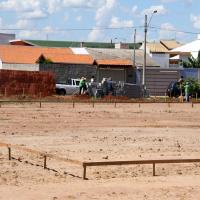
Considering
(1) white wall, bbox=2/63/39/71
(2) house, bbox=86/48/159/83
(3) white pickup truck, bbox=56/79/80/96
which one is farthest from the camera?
(2) house, bbox=86/48/159/83

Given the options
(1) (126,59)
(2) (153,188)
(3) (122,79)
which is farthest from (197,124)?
(1) (126,59)

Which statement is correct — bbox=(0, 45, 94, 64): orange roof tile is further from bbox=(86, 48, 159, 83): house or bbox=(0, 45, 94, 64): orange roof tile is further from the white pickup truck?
the white pickup truck

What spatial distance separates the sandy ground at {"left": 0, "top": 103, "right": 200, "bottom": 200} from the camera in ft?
39.8

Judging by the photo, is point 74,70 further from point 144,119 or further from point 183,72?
point 144,119

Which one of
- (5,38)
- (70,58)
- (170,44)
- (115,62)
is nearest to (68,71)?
(70,58)

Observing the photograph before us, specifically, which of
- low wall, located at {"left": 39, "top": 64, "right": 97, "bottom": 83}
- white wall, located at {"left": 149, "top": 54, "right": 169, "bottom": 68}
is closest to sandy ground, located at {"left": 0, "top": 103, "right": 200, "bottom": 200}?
low wall, located at {"left": 39, "top": 64, "right": 97, "bottom": 83}

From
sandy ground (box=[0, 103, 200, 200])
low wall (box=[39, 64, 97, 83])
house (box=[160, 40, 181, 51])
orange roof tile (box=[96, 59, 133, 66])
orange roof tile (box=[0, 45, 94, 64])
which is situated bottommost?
sandy ground (box=[0, 103, 200, 200])

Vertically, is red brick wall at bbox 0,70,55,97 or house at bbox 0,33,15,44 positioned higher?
house at bbox 0,33,15,44

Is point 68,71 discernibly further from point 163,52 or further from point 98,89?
point 163,52

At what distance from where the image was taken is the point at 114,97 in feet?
161

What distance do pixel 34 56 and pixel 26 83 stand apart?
2570 cm

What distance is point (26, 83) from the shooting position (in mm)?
50969

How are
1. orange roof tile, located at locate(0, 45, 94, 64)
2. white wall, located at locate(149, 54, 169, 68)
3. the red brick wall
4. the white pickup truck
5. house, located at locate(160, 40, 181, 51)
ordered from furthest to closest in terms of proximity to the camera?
house, located at locate(160, 40, 181, 51) < white wall, located at locate(149, 54, 169, 68) < orange roof tile, located at locate(0, 45, 94, 64) < the white pickup truck < the red brick wall

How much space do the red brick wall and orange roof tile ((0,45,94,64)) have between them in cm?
2166
